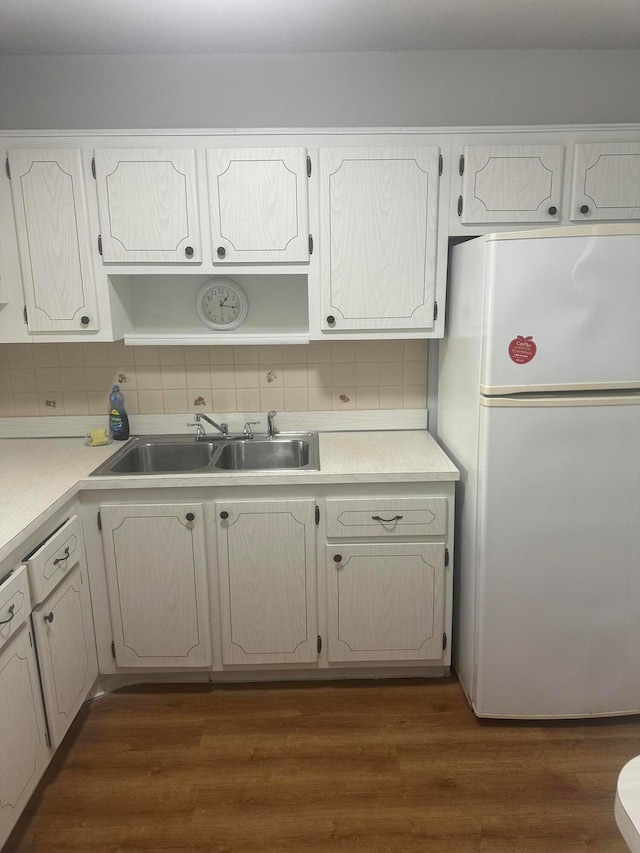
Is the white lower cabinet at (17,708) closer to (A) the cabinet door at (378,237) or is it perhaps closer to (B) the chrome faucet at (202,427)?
(B) the chrome faucet at (202,427)

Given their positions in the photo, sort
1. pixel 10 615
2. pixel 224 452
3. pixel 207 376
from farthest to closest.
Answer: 1. pixel 207 376
2. pixel 224 452
3. pixel 10 615

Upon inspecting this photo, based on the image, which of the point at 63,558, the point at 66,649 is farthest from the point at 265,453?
the point at 66,649

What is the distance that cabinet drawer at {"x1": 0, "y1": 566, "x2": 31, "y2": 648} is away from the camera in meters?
1.53

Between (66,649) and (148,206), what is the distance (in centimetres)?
161

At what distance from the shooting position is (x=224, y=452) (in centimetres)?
251

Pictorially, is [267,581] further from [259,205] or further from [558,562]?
[259,205]

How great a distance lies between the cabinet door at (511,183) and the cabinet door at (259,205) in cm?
62

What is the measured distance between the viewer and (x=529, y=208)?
7.15 ft

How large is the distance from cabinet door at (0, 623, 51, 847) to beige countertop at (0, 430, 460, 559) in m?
0.32

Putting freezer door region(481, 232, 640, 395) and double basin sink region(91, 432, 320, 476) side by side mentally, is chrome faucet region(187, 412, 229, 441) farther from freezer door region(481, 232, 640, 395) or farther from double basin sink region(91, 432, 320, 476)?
freezer door region(481, 232, 640, 395)

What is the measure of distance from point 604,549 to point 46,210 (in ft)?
7.70

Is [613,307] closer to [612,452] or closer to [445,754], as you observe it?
[612,452]

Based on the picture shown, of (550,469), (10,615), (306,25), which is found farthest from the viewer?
(306,25)

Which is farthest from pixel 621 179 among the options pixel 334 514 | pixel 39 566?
pixel 39 566
